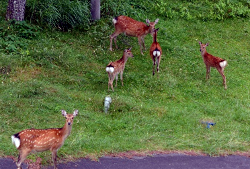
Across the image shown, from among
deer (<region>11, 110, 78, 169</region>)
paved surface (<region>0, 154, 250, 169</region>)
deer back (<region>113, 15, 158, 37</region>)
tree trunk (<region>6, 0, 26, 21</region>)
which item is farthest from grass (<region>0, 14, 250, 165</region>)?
tree trunk (<region>6, 0, 26, 21</region>)

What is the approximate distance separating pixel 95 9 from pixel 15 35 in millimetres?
2832

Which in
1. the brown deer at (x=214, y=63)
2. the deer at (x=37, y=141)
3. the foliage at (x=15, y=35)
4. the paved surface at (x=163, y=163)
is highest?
the foliage at (x=15, y=35)

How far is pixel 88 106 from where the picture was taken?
9.81 m

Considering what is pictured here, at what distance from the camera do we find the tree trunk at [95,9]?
45.9ft

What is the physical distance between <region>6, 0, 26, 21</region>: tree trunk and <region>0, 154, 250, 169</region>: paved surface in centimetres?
627

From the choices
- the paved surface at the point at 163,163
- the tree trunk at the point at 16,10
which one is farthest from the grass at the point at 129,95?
the tree trunk at the point at 16,10

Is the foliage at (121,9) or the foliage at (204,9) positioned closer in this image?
the foliage at (121,9)

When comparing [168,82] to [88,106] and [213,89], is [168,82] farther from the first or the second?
[88,106]

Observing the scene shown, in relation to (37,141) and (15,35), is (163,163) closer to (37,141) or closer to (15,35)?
(37,141)

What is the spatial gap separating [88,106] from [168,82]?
100 inches

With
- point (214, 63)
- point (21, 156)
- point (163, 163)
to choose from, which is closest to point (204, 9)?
point (214, 63)

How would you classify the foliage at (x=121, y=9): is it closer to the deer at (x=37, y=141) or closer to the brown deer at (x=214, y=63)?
the brown deer at (x=214, y=63)

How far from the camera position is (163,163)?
7836 mm

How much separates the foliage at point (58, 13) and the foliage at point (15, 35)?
0.51 meters
